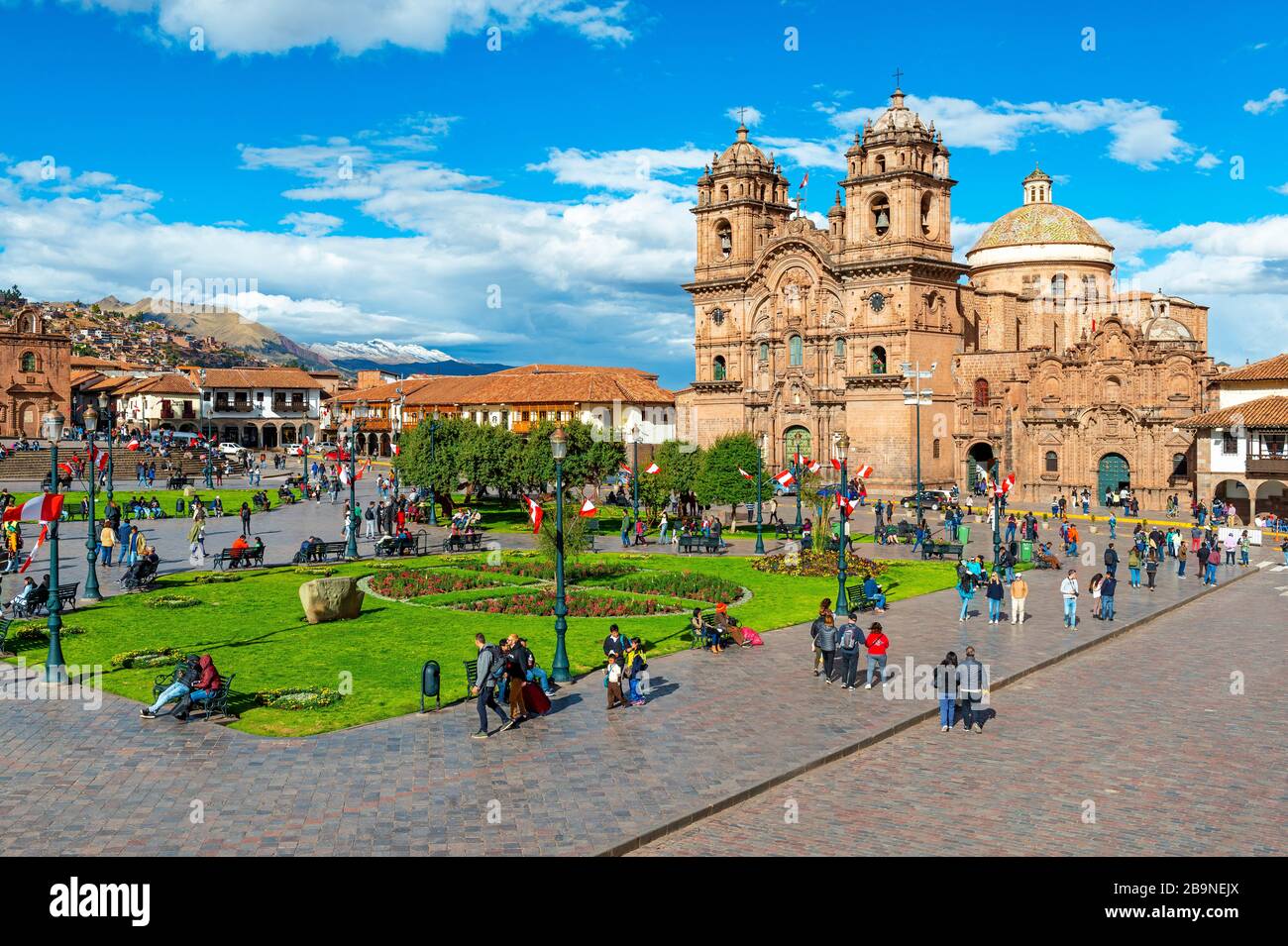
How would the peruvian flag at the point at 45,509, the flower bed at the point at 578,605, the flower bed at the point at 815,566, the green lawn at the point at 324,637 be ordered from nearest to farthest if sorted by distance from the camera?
the green lawn at the point at 324,637 → the peruvian flag at the point at 45,509 → the flower bed at the point at 578,605 → the flower bed at the point at 815,566

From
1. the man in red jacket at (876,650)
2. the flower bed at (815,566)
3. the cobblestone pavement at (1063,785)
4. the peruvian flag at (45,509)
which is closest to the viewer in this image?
the cobblestone pavement at (1063,785)

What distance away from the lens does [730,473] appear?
153 ft

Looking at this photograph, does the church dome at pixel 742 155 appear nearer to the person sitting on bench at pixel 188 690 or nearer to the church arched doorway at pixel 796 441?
the church arched doorway at pixel 796 441

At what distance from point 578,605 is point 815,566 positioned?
32.2 ft

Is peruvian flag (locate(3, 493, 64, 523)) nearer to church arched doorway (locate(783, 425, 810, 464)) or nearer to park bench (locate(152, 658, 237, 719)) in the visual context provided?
park bench (locate(152, 658, 237, 719))

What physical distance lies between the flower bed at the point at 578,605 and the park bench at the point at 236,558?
9.43 m

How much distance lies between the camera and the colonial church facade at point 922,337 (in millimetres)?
62719

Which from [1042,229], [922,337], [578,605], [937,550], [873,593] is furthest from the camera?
[1042,229]

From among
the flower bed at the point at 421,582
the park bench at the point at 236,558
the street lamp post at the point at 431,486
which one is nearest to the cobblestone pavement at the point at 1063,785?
the flower bed at the point at 421,582

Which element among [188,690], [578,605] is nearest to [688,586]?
[578,605]

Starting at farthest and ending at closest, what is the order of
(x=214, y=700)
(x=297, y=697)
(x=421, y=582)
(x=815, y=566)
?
1. (x=815, y=566)
2. (x=421, y=582)
3. (x=297, y=697)
4. (x=214, y=700)

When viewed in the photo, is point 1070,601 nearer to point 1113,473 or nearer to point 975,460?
point 1113,473
